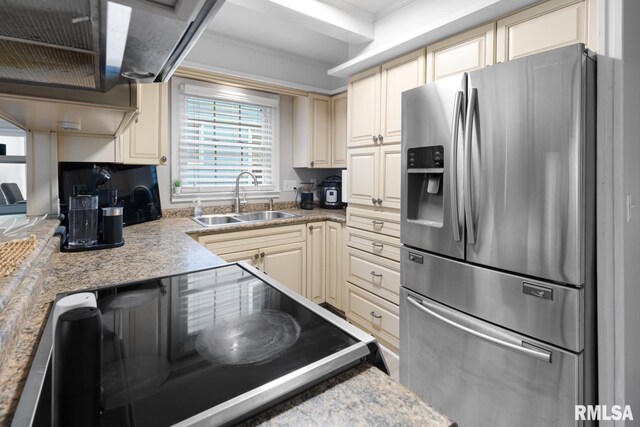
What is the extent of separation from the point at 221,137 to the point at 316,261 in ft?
4.93

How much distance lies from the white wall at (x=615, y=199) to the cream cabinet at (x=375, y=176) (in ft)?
3.63

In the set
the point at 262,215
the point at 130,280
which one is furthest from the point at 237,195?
the point at 130,280

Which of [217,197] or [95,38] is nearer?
[95,38]

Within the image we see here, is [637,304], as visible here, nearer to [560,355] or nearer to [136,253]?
[560,355]

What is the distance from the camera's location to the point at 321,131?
3.28m

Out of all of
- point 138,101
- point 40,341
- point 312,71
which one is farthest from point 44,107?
point 312,71

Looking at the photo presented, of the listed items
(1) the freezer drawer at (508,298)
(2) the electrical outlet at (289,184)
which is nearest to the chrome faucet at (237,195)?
(2) the electrical outlet at (289,184)

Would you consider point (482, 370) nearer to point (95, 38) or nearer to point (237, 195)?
point (95, 38)

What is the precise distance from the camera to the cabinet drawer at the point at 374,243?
224cm

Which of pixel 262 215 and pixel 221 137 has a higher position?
pixel 221 137

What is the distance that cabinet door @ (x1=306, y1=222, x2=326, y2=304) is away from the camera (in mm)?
2875

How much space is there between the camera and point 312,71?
133 inches

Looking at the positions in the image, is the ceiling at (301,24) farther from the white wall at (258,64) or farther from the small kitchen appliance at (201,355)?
the small kitchen appliance at (201,355)

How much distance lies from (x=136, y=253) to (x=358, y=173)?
1.64m
